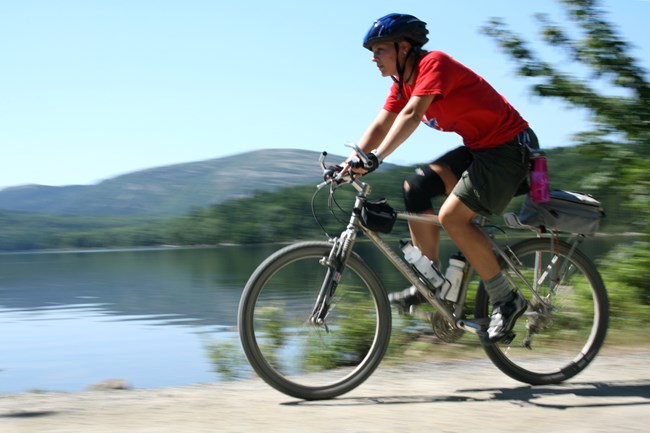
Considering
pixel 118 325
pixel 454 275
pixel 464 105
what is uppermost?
pixel 464 105

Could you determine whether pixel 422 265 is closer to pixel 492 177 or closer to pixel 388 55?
pixel 492 177

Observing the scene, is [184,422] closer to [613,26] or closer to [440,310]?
[440,310]

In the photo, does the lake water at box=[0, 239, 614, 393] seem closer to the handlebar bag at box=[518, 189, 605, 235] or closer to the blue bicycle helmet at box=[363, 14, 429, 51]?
the handlebar bag at box=[518, 189, 605, 235]

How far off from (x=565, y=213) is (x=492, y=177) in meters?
0.58

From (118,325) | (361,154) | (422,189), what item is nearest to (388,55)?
(361,154)

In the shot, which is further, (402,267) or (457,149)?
(457,149)

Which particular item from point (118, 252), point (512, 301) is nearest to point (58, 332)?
point (512, 301)

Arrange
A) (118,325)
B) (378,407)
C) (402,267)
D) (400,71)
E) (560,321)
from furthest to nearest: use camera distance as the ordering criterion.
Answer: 1. (118,325)
2. (560,321)
3. (402,267)
4. (400,71)
5. (378,407)

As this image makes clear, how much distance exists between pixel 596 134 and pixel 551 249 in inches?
118

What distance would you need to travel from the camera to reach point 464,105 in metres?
4.25

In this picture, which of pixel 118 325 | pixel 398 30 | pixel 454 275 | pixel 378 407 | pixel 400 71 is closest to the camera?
pixel 378 407

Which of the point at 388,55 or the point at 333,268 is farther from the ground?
the point at 388,55

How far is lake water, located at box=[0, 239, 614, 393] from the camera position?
673 inches

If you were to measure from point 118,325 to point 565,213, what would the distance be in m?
35.2
